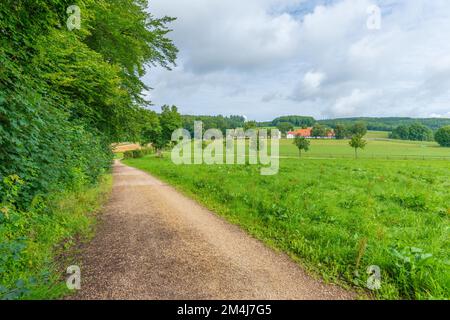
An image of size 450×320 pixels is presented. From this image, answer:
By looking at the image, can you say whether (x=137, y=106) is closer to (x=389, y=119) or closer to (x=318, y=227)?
(x=318, y=227)

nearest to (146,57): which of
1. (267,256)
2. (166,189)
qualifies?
(166,189)

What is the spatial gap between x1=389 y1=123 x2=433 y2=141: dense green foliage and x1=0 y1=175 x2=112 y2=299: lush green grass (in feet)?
435

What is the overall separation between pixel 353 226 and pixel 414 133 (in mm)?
129175

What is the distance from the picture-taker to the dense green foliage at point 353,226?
392 centimetres

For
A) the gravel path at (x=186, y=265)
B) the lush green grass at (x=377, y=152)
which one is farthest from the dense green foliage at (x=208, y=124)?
the gravel path at (x=186, y=265)

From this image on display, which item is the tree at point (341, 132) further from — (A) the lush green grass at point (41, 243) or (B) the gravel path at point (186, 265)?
(A) the lush green grass at point (41, 243)

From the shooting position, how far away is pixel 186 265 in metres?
4.45

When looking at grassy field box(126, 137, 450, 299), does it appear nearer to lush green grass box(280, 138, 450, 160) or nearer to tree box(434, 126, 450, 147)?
lush green grass box(280, 138, 450, 160)

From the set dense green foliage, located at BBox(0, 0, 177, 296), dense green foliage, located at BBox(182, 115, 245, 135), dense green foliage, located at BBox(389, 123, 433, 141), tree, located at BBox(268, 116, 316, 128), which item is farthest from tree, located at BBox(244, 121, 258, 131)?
tree, located at BBox(268, 116, 316, 128)

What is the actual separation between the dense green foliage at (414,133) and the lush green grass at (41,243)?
435 feet

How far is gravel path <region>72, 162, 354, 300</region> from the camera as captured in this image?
12.0ft

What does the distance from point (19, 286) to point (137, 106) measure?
42.6ft

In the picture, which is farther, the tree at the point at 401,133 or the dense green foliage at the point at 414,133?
the tree at the point at 401,133
